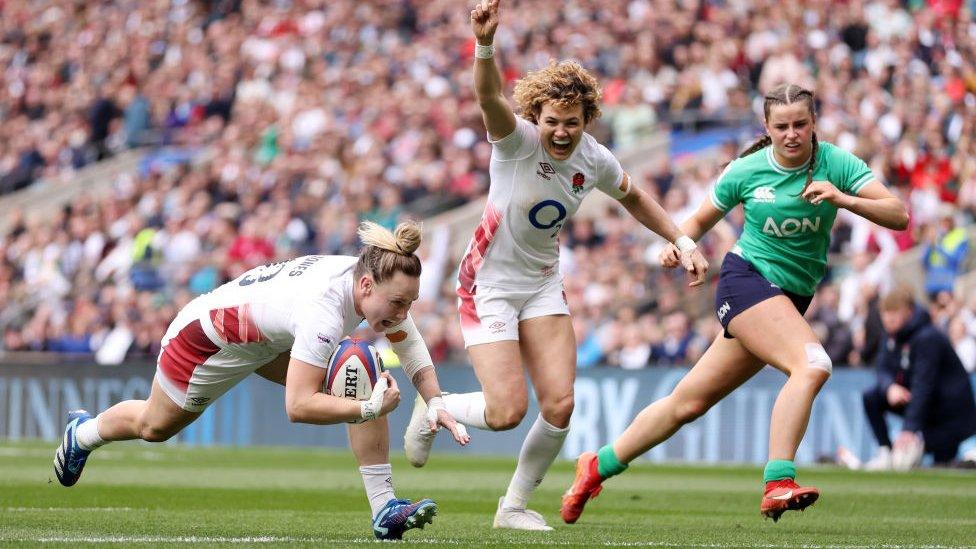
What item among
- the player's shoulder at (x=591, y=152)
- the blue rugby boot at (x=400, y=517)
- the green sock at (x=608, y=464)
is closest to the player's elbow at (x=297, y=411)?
the blue rugby boot at (x=400, y=517)

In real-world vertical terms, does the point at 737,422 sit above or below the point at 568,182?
below

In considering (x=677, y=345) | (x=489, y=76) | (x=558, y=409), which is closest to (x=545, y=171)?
(x=489, y=76)

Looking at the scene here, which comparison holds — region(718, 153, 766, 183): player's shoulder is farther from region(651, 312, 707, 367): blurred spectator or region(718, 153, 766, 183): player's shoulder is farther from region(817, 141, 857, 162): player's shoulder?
region(651, 312, 707, 367): blurred spectator

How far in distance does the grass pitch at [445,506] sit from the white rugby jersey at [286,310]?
33.9 inches

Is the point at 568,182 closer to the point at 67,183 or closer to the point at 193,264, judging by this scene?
the point at 193,264

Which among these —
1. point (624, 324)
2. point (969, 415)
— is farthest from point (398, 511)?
point (624, 324)

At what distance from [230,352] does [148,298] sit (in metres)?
15.9

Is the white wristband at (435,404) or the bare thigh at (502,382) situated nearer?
the white wristband at (435,404)

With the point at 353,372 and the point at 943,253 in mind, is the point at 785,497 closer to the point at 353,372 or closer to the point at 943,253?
the point at 353,372

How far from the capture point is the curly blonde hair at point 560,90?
27.3 ft

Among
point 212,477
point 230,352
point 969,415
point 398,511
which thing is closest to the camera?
point 398,511

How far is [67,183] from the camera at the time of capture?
2994 cm

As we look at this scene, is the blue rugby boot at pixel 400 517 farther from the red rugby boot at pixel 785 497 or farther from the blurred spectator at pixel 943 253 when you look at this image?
the blurred spectator at pixel 943 253

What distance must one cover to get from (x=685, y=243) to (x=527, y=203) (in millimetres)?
862
